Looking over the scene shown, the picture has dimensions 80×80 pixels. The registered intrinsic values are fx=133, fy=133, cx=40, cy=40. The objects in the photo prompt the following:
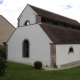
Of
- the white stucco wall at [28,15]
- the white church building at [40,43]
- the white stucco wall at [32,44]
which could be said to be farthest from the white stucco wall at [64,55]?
the white stucco wall at [28,15]

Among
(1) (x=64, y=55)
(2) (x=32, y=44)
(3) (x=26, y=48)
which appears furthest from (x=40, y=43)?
(1) (x=64, y=55)

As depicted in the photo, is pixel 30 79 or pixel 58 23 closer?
pixel 30 79

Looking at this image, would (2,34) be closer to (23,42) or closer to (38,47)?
(23,42)

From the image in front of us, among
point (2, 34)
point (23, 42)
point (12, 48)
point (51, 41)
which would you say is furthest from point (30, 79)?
point (2, 34)

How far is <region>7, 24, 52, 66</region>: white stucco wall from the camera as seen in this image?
19203 mm

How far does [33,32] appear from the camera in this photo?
21.1 metres

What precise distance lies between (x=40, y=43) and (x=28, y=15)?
612cm

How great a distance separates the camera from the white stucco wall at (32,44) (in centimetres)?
1920

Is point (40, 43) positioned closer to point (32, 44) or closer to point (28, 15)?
point (32, 44)

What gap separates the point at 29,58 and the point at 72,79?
11111mm

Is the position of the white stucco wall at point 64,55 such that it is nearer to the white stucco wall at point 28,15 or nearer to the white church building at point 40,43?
the white church building at point 40,43

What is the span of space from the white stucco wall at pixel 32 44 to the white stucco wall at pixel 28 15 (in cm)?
139

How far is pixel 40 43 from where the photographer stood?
786 inches

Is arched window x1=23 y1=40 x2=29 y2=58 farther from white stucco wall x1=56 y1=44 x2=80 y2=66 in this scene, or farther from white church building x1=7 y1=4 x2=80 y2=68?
white stucco wall x1=56 y1=44 x2=80 y2=66
